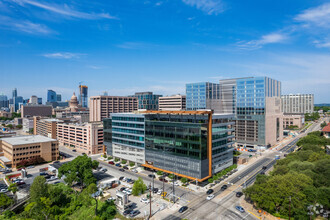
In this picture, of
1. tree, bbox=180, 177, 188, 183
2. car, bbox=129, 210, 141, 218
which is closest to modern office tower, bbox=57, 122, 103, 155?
tree, bbox=180, 177, 188, 183

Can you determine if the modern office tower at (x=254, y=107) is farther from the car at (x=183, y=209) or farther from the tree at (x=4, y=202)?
the tree at (x=4, y=202)

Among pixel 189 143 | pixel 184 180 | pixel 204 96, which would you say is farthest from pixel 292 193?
pixel 204 96

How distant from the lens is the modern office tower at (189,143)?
7244 centimetres

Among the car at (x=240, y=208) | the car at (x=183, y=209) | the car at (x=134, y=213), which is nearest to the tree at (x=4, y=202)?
Answer: the car at (x=134, y=213)

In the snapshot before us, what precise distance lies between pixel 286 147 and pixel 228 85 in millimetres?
57028

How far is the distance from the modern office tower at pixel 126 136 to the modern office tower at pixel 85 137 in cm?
1368

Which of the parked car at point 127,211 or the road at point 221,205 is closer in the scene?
the road at point 221,205

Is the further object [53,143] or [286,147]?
[286,147]

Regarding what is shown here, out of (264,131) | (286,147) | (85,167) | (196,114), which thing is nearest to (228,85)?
(264,131)

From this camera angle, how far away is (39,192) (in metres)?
60.8

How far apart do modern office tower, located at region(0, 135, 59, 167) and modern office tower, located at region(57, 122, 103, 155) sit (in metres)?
17.8

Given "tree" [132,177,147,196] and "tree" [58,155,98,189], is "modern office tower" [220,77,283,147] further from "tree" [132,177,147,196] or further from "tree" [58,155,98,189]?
"tree" [58,155,98,189]

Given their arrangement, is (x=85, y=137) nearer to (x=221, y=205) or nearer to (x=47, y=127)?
(x=47, y=127)

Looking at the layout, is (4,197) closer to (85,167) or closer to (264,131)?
(85,167)
